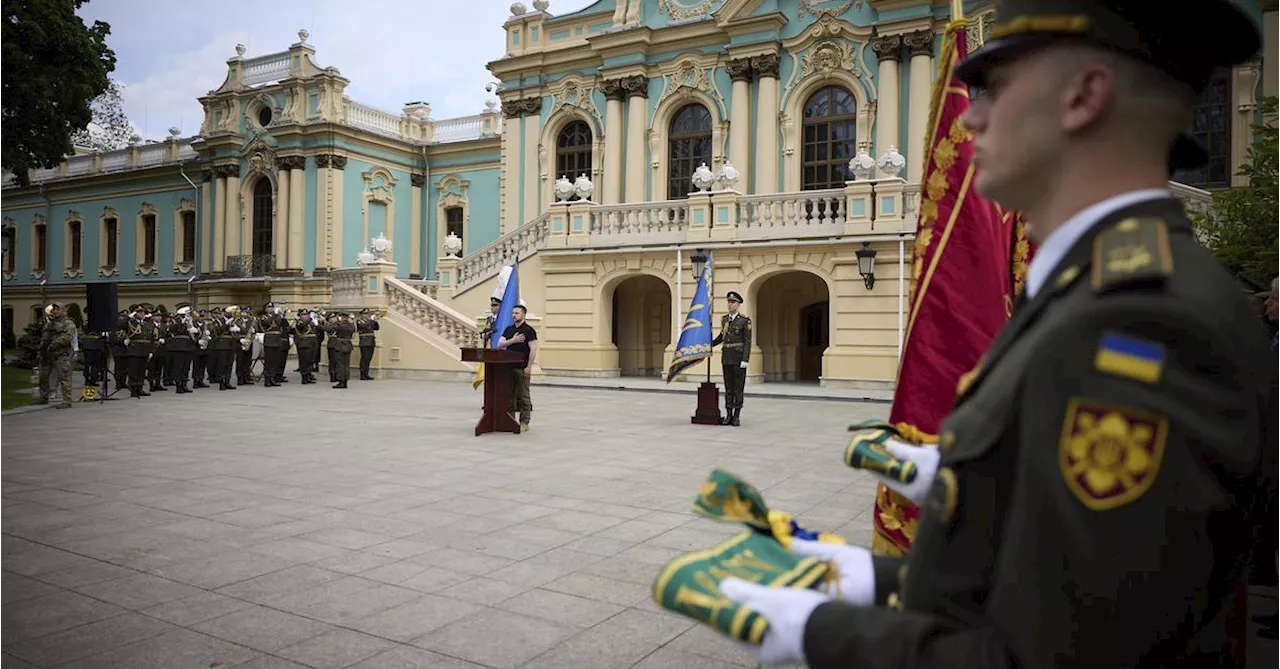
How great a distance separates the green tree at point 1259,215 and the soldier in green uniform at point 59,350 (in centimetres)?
1724

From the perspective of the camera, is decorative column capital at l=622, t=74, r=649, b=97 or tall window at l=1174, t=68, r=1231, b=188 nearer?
tall window at l=1174, t=68, r=1231, b=188

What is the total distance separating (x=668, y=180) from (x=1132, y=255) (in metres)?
24.6

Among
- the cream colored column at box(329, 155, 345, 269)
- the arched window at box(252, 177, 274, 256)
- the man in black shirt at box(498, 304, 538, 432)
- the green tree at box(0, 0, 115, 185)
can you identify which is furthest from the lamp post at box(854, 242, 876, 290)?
the arched window at box(252, 177, 274, 256)

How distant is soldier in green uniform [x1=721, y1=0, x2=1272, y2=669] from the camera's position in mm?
955

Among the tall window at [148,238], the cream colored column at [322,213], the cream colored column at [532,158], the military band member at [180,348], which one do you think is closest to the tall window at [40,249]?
the tall window at [148,238]

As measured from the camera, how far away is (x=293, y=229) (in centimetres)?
3297

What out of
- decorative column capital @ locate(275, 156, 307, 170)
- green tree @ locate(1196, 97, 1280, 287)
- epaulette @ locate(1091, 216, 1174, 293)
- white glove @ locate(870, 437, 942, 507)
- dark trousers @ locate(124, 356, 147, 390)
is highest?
decorative column capital @ locate(275, 156, 307, 170)

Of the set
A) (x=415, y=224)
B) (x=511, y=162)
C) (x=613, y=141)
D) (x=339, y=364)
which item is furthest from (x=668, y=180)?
(x=415, y=224)

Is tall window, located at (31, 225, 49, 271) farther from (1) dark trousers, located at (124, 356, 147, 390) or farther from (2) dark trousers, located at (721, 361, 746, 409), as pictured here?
(2) dark trousers, located at (721, 361, 746, 409)

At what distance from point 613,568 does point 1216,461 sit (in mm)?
4495

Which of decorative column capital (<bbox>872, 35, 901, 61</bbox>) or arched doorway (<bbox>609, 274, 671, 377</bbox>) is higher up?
decorative column capital (<bbox>872, 35, 901, 61</bbox>)

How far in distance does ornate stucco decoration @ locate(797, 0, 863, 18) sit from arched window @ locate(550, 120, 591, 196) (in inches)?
289

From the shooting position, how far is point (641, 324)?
80.0ft

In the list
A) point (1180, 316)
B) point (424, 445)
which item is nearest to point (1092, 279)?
point (1180, 316)
